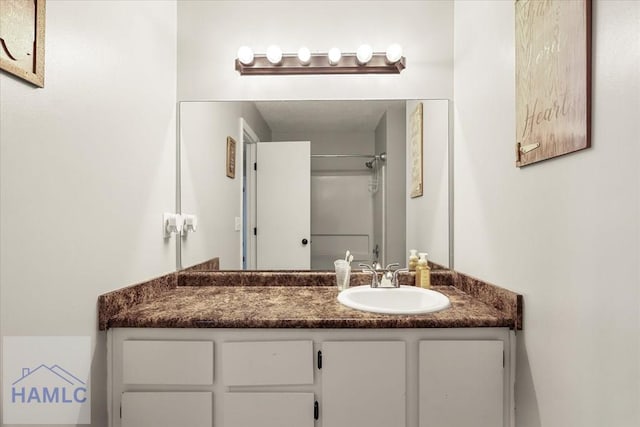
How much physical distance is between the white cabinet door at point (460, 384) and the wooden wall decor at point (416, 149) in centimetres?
85

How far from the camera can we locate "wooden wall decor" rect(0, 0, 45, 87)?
0.83 meters

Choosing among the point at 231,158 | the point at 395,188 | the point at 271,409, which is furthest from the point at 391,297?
the point at 231,158

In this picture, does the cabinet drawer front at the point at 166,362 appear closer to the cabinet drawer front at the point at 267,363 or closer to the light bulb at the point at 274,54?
the cabinet drawer front at the point at 267,363

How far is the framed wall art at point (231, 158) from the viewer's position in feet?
6.26

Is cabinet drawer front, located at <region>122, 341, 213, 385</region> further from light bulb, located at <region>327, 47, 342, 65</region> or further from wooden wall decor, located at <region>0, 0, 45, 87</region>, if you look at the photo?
light bulb, located at <region>327, 47, 342, 65</region>

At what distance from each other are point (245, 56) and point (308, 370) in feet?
4.82

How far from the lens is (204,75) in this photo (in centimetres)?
184

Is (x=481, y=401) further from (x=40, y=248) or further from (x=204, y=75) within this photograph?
(x=204, y=75)

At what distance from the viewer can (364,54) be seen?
174 centimetres

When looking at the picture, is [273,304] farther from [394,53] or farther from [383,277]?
[394,53]

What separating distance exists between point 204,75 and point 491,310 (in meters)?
1.74

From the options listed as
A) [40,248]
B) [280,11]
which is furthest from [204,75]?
[40,248]

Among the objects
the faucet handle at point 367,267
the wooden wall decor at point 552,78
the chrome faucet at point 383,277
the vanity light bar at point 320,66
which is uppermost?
the vanity light bar at point 320,66

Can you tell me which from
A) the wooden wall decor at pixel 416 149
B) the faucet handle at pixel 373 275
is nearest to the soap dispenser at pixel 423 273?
the faucet handle at pixel 373 275
